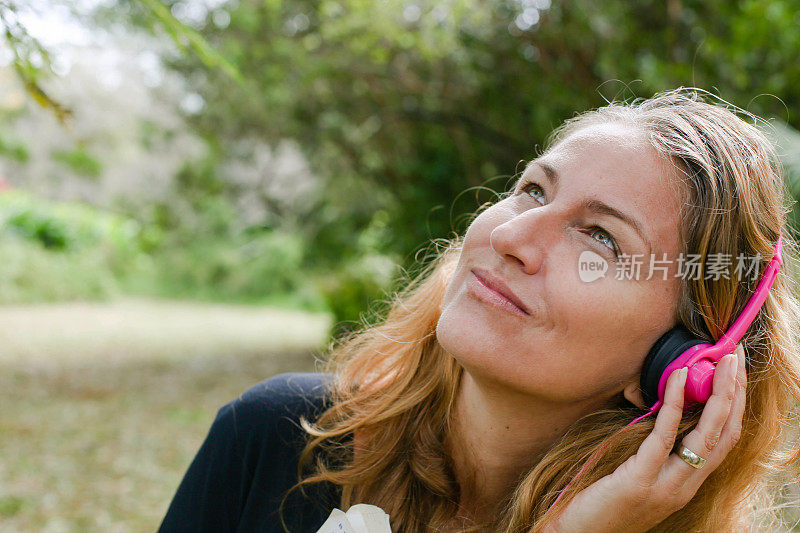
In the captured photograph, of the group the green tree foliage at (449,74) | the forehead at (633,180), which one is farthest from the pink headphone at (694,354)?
the green tree foliage at (449,74)

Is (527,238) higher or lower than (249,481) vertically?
higher

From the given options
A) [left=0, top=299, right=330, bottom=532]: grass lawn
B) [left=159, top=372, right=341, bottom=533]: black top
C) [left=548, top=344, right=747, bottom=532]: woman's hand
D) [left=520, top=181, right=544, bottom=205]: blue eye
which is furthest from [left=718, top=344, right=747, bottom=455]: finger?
[left=0, top=299, right=330, bottom=532]: grass lawn

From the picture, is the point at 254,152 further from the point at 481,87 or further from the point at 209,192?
the point at 481,87

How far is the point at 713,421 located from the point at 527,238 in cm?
59

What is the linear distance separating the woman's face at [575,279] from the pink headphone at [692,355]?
0.17ft

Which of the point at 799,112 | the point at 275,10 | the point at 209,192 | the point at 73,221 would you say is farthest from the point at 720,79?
the point at 73,221

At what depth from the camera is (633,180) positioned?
5.22 feet

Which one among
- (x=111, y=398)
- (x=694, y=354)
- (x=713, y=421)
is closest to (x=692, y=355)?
(x=694, y=354)

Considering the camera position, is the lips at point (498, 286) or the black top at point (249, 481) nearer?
the lips at point (498, 286)

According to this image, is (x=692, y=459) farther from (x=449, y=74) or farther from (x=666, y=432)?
(x=449, y=74)

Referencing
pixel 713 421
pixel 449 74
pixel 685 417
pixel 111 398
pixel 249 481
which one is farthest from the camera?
pixel 449 74

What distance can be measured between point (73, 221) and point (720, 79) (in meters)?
16.0

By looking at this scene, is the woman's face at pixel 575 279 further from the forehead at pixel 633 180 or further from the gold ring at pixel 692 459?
the gold ring at pixel 692 459

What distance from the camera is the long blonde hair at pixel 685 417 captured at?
1.62 meters
